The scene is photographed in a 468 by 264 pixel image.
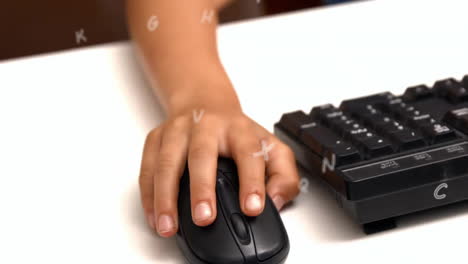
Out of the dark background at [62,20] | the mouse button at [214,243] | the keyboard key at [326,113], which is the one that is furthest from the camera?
the dark background at [62,20]

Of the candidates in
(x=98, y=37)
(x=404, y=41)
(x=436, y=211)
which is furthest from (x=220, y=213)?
(x=98, y=37)

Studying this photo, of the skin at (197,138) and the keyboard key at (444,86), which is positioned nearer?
the skin at (197,138)

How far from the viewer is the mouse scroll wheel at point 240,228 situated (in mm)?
365

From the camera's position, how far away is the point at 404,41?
667mm

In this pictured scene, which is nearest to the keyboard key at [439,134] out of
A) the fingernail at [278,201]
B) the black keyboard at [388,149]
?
the black keyboard at [388,149]

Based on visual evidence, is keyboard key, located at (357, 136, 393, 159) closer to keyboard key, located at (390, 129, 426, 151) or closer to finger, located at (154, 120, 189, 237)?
keyboard key, located at (390, 129, 426, 151)

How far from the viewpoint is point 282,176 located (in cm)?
45

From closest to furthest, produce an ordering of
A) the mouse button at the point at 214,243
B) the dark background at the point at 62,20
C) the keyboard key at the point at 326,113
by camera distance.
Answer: the mouse button at the point at 214,243, the keyboard key at the point at 326,113, the dark background at the point at 62,20

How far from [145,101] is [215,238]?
0.28 m

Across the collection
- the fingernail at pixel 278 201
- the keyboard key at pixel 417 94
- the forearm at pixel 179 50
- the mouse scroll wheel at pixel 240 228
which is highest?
the forearm at pixel 179 50

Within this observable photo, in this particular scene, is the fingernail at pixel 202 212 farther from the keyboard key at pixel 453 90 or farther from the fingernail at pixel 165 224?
the keyboard key at pixel 453 90

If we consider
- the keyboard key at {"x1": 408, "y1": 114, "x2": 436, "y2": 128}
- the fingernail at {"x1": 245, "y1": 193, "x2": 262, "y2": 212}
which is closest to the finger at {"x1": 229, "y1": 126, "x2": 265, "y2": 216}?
the fingernail at {"x1": 245, "y1": 193, "x2": 262, "y2": 212}

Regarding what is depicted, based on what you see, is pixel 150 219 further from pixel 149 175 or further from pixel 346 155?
pixel 346 155

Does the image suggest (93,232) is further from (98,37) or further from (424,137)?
(98,37)
